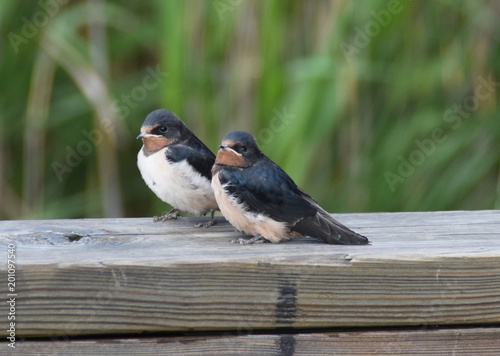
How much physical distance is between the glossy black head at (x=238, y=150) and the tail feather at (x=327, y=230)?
0.28m

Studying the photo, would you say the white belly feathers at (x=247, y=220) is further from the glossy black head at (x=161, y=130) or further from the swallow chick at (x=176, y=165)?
the glossy black head at (x=161, y=130)

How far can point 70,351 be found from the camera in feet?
4.81

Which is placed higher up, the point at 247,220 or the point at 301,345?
the point at 247,220

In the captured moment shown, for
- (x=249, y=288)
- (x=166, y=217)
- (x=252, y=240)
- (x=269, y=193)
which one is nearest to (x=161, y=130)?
(x=166, y=217)

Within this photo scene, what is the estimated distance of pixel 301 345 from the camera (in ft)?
4.96

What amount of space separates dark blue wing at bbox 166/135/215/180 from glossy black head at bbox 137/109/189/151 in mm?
32

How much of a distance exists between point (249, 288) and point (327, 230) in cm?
36

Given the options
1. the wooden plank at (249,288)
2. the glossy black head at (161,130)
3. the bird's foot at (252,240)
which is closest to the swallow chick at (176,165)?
the glossy black head at (161,130)

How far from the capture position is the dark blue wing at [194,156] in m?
2.35

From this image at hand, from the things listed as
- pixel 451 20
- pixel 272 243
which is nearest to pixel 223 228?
pixel 272 243

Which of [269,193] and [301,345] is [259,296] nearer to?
[301,345]

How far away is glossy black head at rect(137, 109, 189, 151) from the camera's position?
7.88 feet

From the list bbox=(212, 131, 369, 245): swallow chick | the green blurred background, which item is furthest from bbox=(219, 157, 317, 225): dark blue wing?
the green blurred background

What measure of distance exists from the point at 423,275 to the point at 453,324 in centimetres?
12
